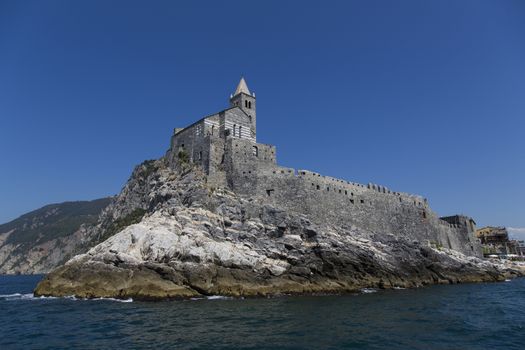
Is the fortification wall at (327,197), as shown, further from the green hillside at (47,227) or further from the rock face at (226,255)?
the green hillside at (47,227)

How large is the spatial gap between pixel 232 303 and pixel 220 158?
18422 mm

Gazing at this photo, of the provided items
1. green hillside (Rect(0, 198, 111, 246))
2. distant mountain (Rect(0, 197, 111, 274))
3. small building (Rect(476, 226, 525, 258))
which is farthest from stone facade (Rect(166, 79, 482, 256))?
green hillside (Rect(0, 198, 111, 246))

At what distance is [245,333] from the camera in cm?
1808

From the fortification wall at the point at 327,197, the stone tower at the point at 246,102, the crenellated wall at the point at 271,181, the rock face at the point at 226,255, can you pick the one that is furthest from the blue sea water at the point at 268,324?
the stone tower at the point at 246,102

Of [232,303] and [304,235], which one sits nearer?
[232,303]

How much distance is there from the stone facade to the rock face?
60.6 inches

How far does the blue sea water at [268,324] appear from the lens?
55.6 feet

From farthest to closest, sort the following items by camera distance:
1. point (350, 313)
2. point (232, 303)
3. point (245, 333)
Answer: point (232, 303)
point (350, 313)
point (245, 333)

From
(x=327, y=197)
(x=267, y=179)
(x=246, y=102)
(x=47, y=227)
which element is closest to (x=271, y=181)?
(x=267, y=179)

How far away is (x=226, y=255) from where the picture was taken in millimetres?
31766

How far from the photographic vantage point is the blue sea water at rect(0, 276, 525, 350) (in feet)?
55.6

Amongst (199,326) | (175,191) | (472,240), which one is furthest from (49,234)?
(199,326)

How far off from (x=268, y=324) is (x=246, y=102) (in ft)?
105

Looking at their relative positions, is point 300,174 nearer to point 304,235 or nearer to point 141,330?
point 304,235
